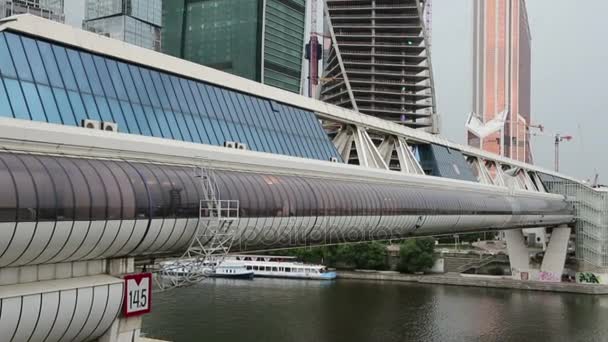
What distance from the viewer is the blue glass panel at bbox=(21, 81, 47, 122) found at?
1620cm

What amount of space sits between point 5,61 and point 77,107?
2443 millimetres

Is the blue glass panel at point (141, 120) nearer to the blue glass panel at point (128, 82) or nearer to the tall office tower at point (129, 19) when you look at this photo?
the blue glass panel at point (128, 82)

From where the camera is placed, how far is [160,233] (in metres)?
15.6

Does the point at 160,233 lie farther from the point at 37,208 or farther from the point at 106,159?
the point at 37,208

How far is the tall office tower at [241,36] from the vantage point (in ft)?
534

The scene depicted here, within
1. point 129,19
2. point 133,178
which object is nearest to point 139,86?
point 133,178

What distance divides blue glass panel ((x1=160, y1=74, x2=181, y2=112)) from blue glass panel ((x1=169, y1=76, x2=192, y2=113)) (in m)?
0.15

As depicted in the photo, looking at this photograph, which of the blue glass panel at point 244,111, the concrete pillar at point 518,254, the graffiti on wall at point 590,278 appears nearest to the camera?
the blue glass panel at point 244,111

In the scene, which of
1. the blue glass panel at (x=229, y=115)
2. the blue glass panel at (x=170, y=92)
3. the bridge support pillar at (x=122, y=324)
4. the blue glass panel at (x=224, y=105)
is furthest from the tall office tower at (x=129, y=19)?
the bridge support pillar at (x=122, y=324)

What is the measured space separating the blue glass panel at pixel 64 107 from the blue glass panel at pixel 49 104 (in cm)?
15

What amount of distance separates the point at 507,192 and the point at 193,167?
39.4 meters

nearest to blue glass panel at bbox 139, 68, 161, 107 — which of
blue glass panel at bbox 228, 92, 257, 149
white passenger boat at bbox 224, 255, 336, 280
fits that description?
blue glass panel at bbox 228, 92, 257, 149

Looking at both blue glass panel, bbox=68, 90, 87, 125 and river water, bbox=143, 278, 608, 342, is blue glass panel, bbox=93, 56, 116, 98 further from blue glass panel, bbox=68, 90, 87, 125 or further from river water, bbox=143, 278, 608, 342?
river water, bbox=143, 278, 608, 342

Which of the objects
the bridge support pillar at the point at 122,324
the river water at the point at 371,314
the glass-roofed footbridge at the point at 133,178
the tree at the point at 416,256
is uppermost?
the glass-roofed footbridge at the point at 133,178
